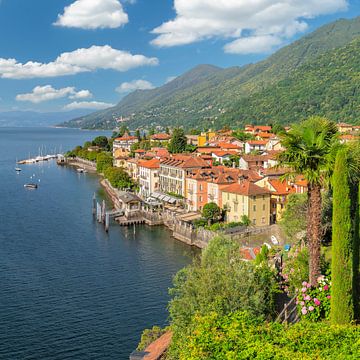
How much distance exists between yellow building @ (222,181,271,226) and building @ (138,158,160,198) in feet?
84.7

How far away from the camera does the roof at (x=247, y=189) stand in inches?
2368

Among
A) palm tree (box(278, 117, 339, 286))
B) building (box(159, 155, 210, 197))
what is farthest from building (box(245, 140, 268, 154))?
palm tree (box(278, 117, 339, 286))

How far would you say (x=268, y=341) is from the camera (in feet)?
47.2

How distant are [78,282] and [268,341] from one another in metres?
32.6

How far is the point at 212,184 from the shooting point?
2689 inches

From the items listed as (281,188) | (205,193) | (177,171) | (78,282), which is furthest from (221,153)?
(78,282)

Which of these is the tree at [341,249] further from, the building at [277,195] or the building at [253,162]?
the building at [253,162]

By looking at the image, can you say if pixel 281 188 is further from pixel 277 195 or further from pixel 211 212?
pixel 211 212

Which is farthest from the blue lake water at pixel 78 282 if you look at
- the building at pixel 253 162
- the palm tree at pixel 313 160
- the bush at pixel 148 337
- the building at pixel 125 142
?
the building at pixel 125 142

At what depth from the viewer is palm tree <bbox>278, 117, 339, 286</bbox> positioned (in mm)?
20078

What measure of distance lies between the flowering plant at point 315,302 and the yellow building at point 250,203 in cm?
3982

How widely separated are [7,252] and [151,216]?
80.0ft

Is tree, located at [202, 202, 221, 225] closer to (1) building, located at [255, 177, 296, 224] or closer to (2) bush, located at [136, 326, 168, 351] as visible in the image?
(1) building, located at [255, 177, 296, 224]

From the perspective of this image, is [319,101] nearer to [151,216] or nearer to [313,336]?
[151,216]
